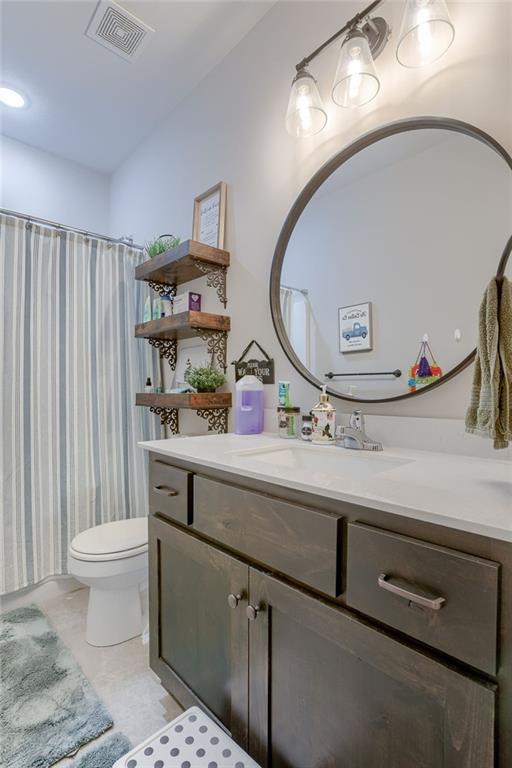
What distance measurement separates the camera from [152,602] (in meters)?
1.22

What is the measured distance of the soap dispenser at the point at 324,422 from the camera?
1227 millimetres

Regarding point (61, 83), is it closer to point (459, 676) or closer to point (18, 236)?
point (18, 236)

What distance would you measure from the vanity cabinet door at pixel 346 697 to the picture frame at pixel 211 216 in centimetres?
152

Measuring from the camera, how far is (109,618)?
1544mm

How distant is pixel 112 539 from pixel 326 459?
108 cm

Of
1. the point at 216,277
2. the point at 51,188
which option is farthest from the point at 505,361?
the point at 51,188

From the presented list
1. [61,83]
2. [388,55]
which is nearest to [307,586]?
[388,55]

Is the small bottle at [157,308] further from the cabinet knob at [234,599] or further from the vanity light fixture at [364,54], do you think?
the cabinet knob at [234,599]

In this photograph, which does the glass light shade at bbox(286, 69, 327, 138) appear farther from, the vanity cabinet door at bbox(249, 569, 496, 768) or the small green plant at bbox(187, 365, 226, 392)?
the vanity cabinet door at bbox(249, 569, 496, 768)

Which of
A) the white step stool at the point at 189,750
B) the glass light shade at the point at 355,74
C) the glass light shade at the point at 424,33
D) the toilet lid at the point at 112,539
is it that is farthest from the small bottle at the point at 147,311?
the white step stool at the point at 189,750

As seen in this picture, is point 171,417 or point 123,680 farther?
point 171,417

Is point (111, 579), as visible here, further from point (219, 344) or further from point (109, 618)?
point (219, 344)

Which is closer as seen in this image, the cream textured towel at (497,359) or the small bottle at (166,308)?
the cream textured towel at (497,359)

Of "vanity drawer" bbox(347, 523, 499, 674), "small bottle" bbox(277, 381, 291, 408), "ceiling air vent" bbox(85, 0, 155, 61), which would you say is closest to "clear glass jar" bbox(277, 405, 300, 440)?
"small bottle" bbox(277, 381, 291, 408)
